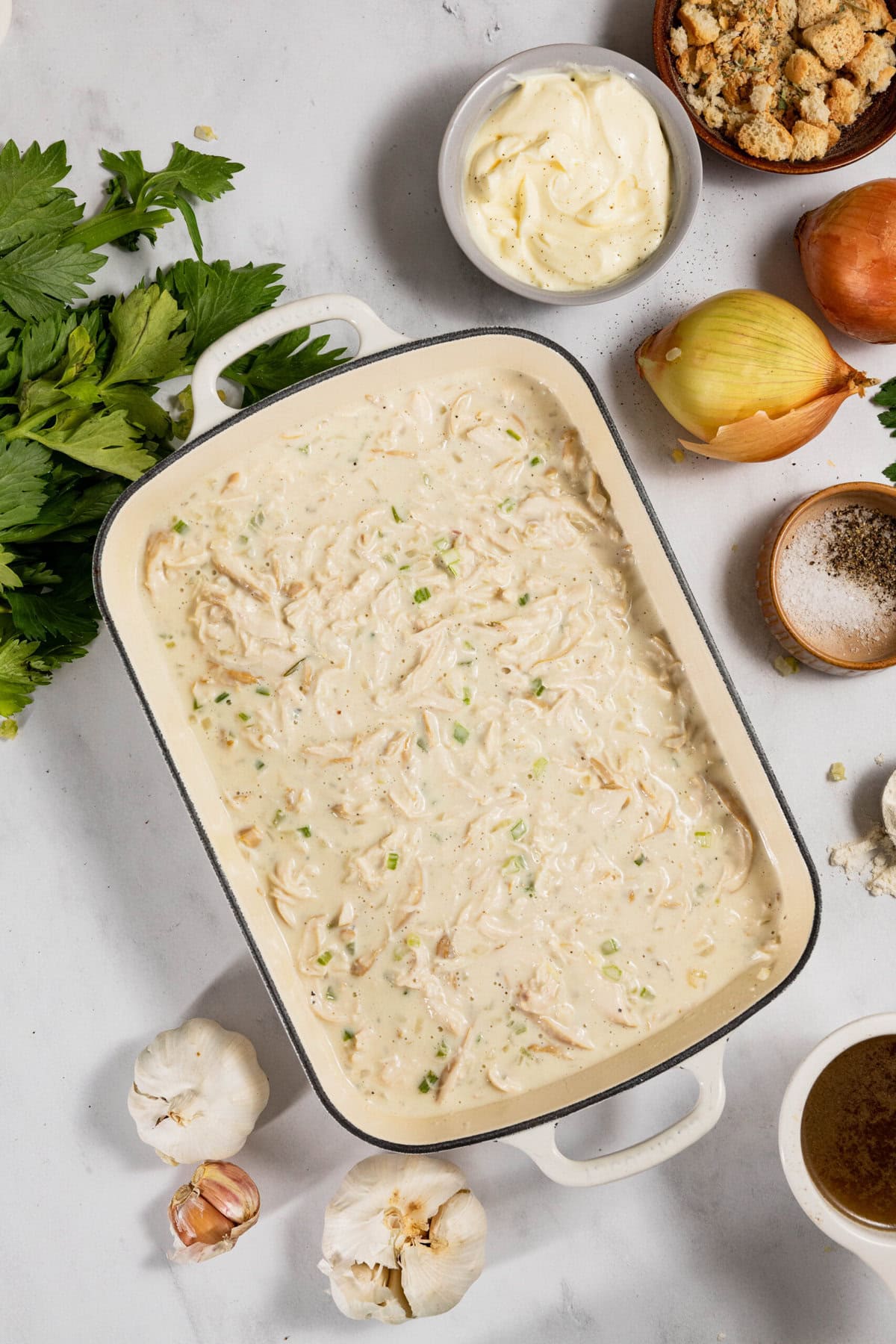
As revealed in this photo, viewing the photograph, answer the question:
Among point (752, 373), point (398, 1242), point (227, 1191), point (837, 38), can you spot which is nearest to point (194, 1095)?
point (227, 1191)

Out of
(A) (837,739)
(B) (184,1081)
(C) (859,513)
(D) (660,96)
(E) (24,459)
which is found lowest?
(B) (184,1081)

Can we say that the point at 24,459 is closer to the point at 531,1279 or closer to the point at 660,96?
the point at 660,96

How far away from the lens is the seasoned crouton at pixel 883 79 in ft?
5.63

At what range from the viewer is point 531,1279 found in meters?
1.86

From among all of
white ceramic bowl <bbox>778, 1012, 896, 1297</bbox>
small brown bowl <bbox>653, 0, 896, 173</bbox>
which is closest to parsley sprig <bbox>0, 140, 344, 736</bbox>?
small brown bowl <bbox>653, 0, 896, 173</bbox>

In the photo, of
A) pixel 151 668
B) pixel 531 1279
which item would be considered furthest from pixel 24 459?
pixel 531 1279

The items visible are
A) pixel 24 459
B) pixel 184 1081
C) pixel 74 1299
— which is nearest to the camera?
pixel 24 459

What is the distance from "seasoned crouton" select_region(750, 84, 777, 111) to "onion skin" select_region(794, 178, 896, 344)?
208 millimetres

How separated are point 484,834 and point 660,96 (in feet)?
4.29

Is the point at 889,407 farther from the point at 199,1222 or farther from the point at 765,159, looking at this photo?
the point at 199,1222

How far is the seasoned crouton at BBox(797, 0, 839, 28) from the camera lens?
171 cm

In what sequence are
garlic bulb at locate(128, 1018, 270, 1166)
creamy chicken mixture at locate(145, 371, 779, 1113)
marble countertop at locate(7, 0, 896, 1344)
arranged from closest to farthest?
1. creamy chicken mixture at locate(145, 371, 779, 1113)
2. garlic bulb at locate(128, 1018, 270, 1166)
3. marble countertop at locate(7, 0, 896, 1344)

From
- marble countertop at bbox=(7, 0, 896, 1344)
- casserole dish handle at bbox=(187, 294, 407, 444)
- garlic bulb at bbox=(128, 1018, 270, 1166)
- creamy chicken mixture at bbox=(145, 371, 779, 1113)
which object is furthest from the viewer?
marble countertop at bbox=(7, 0, 896, 1344)

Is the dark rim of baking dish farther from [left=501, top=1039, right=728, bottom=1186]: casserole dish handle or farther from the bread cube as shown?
the bread cube
